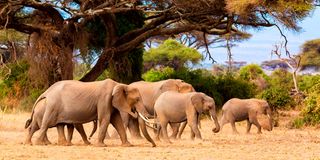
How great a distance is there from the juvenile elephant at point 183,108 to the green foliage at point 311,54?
35.5 m

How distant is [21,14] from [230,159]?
1747 centimetres

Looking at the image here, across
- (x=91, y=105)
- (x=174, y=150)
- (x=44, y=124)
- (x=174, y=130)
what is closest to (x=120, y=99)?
(x=91, y=105)

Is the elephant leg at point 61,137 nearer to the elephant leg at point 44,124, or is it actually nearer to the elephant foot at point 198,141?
the elephant leg at point 44,124

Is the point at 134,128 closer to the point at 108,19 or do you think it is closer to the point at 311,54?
the point at 108,19

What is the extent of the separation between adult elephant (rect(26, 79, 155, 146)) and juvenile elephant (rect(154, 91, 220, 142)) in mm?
1581

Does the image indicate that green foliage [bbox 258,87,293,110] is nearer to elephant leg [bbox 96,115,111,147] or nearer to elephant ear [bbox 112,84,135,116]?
elephant ear [bbox 112,84,135,116]

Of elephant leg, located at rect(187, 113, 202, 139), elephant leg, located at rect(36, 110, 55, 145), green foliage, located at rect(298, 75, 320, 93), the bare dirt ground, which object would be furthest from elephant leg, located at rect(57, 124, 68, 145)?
green foliage, located at rect(298, 75, 320, 93)

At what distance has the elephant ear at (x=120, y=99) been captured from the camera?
15.3 m

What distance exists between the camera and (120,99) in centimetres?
1538

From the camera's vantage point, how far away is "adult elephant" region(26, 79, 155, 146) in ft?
50.5

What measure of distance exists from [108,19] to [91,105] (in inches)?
542

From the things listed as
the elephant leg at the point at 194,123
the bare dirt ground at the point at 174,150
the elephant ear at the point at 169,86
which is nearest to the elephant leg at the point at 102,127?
the bare dirt ground at the point at 174,150

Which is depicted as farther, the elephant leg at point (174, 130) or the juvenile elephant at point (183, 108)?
the elephant leg at point (174, 130)

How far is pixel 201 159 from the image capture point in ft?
40.8
